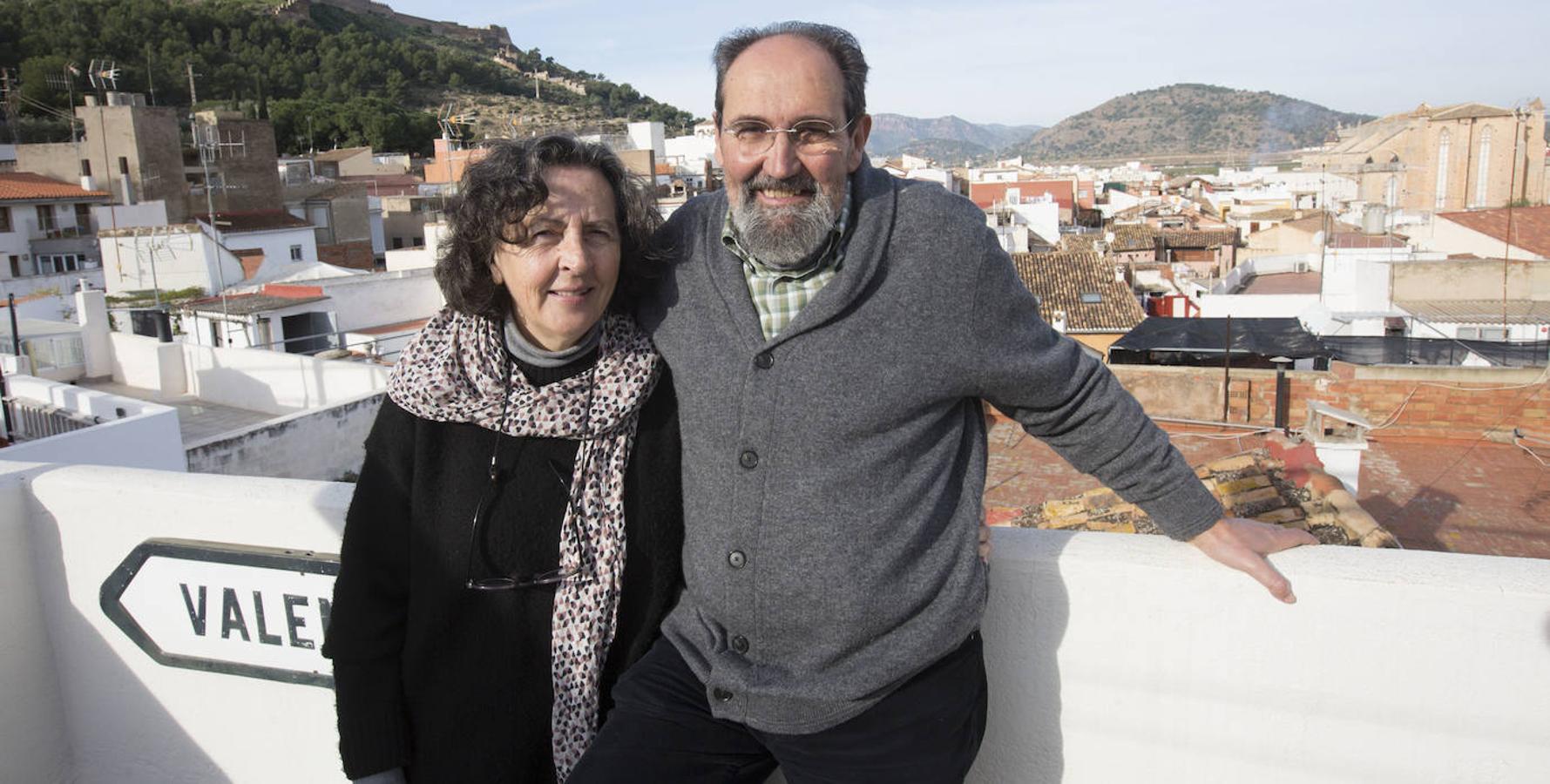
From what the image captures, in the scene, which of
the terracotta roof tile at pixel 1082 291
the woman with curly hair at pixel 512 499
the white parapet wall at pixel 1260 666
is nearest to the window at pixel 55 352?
the terracotta roof tile at pixel 1082 291

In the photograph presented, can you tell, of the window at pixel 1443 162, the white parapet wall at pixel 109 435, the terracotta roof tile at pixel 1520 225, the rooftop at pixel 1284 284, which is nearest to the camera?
the white parapet wall at pixel 109 435

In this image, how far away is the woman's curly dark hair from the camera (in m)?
1.87

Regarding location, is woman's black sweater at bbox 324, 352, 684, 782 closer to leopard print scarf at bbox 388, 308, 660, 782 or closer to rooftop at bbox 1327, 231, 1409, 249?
leopard print scarf at bbox 388, 308, 660, 782

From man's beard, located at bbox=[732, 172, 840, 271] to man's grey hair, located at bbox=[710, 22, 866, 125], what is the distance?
0.15 meters

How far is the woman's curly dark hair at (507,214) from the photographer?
187cm

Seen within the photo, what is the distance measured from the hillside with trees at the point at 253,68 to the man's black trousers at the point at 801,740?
124 ft

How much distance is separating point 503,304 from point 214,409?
16952mm

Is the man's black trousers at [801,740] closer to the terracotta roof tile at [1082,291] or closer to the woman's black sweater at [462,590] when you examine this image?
the woman's black sweater at [462,590]

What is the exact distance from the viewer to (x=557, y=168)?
6.24ft

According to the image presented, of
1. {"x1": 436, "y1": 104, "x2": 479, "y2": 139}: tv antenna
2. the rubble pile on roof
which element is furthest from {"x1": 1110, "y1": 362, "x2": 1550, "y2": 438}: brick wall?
{"x1": 436, "y1": 104, "x2": 479, "y2": 139}: tv antenna

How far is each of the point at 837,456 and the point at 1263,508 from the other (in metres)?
5.05

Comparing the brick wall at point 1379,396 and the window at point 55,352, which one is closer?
the brick wall at point 1379,396

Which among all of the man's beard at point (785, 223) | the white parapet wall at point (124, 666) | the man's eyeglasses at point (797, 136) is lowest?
the white parapet wall at point (124, 666)

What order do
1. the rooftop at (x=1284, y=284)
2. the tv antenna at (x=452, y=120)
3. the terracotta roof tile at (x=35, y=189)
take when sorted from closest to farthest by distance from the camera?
1. the tv antenna at (x=452, y=120)
2. the rooftop at (x=1284, y=284)
3. the terracotta roof tile at (x=35, y=189)
